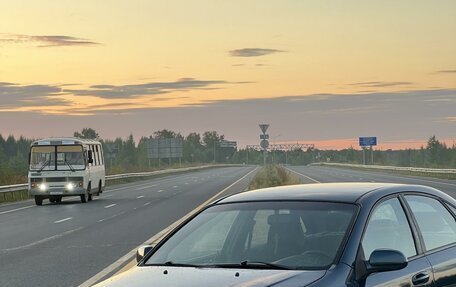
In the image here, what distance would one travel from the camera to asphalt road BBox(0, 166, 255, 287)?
12.8 metres

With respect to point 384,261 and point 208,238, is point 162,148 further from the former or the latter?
point 384,261

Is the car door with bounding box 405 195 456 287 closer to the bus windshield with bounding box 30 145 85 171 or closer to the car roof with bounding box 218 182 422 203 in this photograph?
the car roof with bounding box 218 182 422 203

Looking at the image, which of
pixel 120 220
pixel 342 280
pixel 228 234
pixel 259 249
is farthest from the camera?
pixel 120 220

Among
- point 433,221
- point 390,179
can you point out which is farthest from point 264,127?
point 433,221

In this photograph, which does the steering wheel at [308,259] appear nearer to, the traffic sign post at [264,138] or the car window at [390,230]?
the car window at [390,230]

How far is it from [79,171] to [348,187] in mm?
27354

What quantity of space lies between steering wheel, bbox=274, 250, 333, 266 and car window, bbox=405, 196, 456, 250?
4.03 feet

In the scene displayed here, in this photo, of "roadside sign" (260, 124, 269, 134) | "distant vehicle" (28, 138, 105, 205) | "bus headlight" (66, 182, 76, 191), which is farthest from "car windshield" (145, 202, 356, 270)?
"roadside sign" (260, 124, 269, 134)

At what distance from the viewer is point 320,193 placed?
620cm

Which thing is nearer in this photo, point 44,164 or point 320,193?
point 320,193

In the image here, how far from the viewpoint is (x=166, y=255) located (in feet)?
19.6

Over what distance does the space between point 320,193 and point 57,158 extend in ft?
92.3

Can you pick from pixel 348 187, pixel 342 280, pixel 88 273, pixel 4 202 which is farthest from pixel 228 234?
pixel 4 202

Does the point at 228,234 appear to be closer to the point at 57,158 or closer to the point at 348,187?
the point at 348,187
